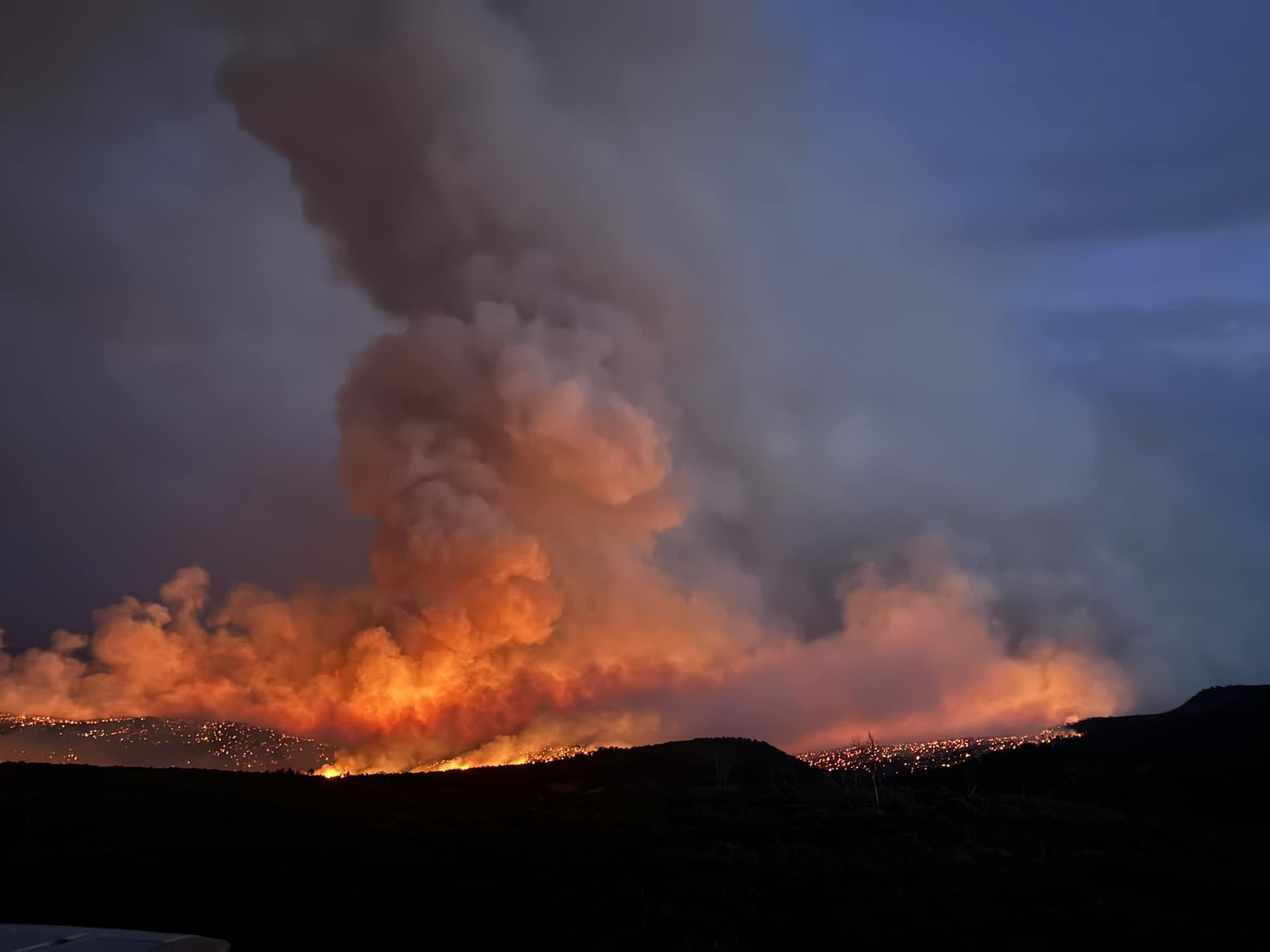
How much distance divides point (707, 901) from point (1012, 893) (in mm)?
11177

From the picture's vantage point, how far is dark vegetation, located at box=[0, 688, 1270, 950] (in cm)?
2502

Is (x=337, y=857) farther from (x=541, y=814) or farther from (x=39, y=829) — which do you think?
(x=541, y=814)

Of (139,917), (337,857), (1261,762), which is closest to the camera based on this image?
(139,917)

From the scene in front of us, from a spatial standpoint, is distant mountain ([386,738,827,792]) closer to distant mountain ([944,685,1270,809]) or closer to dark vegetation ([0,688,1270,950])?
dark vegetation ([0,688,1270,950])

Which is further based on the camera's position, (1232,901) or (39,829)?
(39,829)

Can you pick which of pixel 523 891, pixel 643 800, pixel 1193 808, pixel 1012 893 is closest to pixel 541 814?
pixel 643 800

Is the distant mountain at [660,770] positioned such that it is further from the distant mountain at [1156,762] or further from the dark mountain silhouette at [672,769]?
the distant mountain at [1156,762]

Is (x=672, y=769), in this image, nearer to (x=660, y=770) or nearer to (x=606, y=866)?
(x=660, y=770)

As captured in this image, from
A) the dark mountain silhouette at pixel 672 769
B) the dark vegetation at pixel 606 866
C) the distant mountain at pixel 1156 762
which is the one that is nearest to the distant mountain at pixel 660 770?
the dark mountain silhouette at pixel 672 769

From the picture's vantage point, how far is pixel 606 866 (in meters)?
34.9

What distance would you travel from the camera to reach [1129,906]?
2658 centimetres

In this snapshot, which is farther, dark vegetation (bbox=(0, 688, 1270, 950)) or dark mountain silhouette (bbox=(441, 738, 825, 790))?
dark mountain silhouette (bbox=(441, 738, 825, 790))

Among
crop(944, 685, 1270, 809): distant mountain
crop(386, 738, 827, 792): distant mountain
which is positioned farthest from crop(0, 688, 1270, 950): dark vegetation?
crop(944, 685, 1270, 809): distant mountain

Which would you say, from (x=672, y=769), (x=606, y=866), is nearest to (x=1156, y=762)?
(x=672, y=769)
